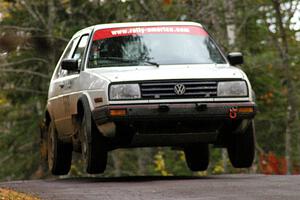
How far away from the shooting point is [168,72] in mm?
12672

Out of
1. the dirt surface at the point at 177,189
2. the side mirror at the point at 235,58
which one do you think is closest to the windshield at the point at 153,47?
the side mirror at the point at 235,58

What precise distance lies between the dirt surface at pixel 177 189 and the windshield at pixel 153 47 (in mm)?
1564

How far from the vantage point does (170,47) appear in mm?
13695

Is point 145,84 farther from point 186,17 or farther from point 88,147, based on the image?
point 186,17

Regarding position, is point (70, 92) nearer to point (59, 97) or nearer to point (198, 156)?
point (59, 97)

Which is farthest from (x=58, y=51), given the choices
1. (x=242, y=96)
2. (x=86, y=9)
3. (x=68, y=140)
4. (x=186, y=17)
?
(x=242, y=96)

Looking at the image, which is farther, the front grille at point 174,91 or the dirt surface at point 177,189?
the front grille at point 174,91

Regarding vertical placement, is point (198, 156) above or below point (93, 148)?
below

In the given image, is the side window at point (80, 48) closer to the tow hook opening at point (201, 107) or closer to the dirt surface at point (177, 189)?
the dirt surface at point (177, 189)

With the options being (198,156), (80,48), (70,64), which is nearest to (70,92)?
(70,64)

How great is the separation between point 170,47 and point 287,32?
A: 55.0 ft

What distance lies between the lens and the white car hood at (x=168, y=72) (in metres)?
12.5

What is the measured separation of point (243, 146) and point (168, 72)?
145cm

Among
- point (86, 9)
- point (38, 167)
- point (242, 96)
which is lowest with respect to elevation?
point (38, 167)
